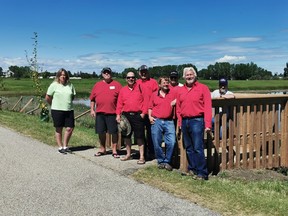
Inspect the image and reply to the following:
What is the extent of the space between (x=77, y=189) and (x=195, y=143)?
2.05 m

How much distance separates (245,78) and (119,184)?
499ft

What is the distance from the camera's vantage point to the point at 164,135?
23.7ft

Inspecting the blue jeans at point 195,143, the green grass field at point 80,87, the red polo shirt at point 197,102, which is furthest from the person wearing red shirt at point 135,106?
the green grass field at point 80,87

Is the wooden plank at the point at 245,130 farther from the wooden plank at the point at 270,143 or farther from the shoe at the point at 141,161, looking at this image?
the shoe at the point at 141,161

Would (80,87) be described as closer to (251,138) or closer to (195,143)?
(251,138)

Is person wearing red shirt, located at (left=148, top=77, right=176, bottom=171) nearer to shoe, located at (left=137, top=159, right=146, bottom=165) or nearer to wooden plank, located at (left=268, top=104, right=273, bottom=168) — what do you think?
shoe, located at (left=137, top=159, right=146, bottom=165)

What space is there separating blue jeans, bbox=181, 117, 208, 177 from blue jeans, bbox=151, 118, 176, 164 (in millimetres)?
317

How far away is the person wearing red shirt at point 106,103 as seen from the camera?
26.1ft

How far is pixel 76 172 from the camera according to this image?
673 cm

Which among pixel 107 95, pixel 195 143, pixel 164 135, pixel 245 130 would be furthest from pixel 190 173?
pixel 107 95

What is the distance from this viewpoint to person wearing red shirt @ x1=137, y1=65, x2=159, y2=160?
762 cm

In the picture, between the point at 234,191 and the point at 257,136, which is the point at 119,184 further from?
the point at 257,136

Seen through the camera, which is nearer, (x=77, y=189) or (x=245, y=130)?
(x=77, y=189)

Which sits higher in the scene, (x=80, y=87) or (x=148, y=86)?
(x=148, y=86)
